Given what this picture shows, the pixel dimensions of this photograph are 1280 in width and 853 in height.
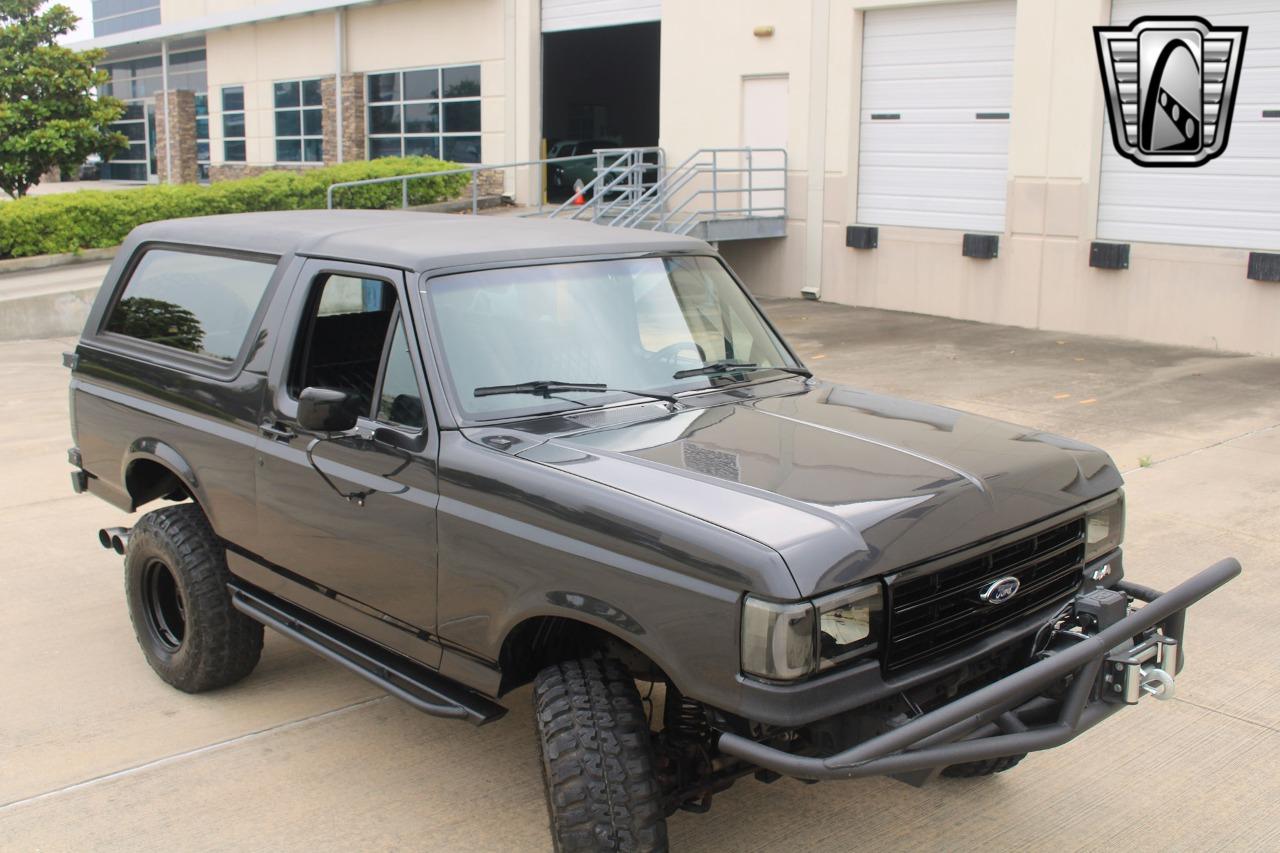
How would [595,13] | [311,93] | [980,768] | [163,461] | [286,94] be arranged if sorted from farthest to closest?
[286,94]
[311,93]
[595,13]
[163,461]
[980,768]

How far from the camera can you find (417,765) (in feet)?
15.0

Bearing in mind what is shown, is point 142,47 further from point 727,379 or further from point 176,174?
point 727,379

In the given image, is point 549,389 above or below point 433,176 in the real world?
below

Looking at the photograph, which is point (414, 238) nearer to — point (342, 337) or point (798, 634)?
point (342, 337)

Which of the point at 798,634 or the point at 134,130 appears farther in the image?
the point at 134,130

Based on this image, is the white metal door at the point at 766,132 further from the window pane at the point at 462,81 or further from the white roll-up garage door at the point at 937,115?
the window pane at the point at 462,81

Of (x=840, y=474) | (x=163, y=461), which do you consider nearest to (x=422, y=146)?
(x=163, y=461)

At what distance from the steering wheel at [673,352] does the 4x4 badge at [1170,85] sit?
11169mm

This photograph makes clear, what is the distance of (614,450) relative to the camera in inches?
151

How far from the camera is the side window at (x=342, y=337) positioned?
455 centimetres

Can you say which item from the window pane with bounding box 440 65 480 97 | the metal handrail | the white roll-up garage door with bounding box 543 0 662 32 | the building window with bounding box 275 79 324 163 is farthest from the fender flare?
the building window with bounding box 275 79 324 163

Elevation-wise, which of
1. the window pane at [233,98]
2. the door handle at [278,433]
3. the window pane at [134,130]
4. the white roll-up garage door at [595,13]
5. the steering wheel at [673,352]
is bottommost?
the door handle at [278,433]

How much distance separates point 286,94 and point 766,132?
15.0 meters

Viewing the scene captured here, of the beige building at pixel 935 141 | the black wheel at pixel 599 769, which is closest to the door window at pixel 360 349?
the black wheel at pixel 599 769
